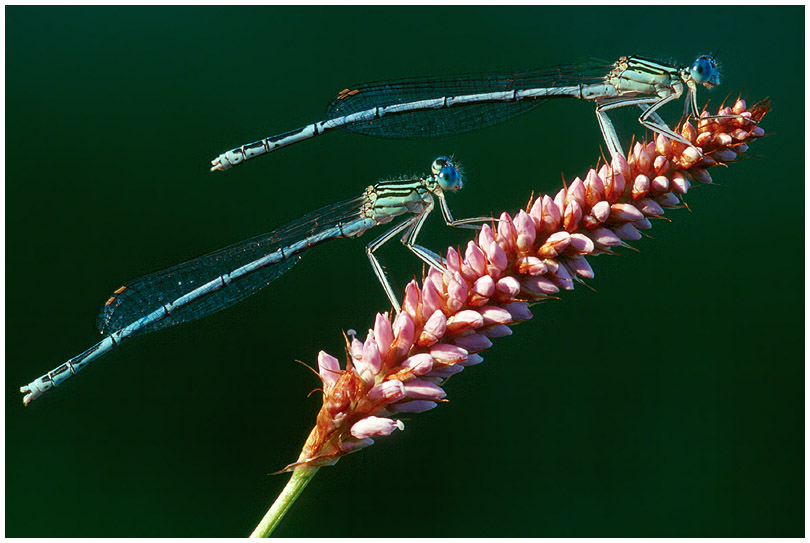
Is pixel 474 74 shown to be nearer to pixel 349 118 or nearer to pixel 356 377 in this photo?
pixel 349 118

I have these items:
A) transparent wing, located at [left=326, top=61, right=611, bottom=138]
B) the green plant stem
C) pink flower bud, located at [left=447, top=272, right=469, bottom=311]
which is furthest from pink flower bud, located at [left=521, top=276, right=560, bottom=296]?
transparent wing, located at [left=326, top=61, right=611, bottom=138]

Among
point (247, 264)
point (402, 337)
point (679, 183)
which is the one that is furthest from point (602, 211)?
point (247, 264)

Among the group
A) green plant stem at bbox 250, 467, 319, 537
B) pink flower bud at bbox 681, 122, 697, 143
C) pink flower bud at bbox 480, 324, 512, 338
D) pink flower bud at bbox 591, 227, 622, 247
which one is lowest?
green plant stem at bbox 250, 467, 319, 537

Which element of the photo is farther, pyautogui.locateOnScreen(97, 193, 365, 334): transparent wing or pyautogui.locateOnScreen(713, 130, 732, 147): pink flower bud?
pyautogui.locateOnScreen(97, 193, 365, 334): transparent wing

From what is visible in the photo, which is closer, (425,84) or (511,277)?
(511,277)

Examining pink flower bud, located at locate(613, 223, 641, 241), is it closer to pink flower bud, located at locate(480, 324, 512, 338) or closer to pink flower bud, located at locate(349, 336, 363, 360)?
pink flower bud, located at locate(480, 324, 512, 338)

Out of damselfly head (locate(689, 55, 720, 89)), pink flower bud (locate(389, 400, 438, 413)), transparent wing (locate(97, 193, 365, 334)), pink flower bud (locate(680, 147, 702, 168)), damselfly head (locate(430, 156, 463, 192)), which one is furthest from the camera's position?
transparent wing (locate(97, 193, 365, 334))

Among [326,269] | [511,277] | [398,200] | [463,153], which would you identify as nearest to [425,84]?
[398,200]
